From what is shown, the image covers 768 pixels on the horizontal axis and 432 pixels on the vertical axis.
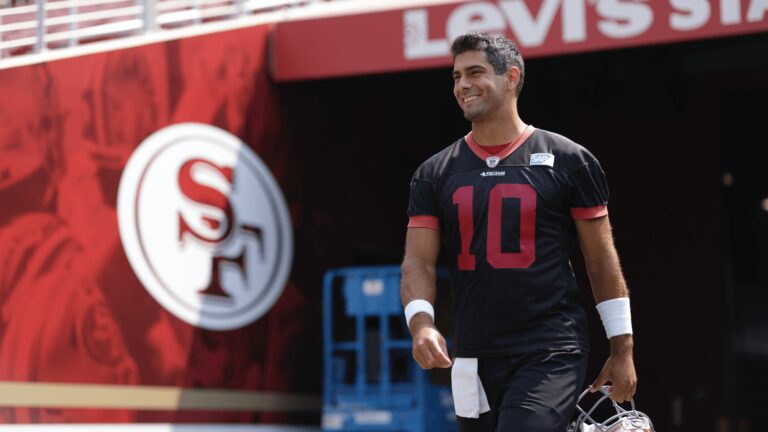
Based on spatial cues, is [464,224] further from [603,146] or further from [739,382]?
[739,382]

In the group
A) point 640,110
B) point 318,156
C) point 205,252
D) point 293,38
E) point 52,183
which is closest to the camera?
point 52,183

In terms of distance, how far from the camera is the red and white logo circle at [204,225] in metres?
9.11

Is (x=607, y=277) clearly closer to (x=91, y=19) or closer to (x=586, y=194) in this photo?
(x=586, y=194)

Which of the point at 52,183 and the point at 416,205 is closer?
the point at 416,205

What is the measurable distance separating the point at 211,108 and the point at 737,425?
712cm

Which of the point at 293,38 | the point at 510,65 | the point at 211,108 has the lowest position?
the point at 510,65

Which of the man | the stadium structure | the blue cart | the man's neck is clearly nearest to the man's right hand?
the man

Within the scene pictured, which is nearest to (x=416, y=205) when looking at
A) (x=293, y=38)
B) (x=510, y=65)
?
(x=510, y=65)

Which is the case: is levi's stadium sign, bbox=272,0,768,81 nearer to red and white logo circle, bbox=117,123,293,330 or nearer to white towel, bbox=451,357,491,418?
red and white logo circle, bbox=117,123,293,330

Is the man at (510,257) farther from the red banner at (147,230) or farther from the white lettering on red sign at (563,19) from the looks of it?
the white lettering on red sign at (563,19)

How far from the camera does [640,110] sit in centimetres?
1352

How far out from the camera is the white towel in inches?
158

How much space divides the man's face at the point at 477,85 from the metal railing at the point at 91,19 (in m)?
5.38

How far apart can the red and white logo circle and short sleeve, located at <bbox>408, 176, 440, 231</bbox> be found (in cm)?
499
